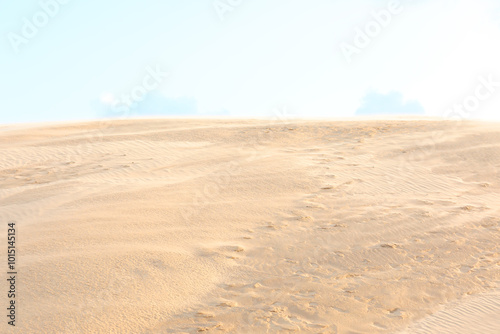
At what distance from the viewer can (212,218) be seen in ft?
23.6

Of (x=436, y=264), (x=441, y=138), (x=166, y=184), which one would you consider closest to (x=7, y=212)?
(x=166, y=184)

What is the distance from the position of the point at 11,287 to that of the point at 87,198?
119 inches

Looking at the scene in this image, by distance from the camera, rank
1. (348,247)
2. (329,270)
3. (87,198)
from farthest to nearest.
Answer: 1. (87,198)
2. (348,247)
3. (329,270)

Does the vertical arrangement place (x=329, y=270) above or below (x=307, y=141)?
below

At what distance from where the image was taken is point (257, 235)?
6.70 meters

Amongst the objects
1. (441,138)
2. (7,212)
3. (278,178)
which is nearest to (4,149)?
(7,212)

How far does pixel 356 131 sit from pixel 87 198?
772cm

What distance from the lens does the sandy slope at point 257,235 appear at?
192 inches

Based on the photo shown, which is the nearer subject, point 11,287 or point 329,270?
point 11,287

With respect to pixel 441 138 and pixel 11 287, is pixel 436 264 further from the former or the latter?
pixel 441 138

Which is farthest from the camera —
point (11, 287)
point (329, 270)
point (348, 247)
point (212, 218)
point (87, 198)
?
point (87, 198)

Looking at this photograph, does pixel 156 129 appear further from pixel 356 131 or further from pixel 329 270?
pixel 329 270

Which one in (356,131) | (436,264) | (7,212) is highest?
(356,131)

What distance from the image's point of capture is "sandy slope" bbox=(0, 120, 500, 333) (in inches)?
192
